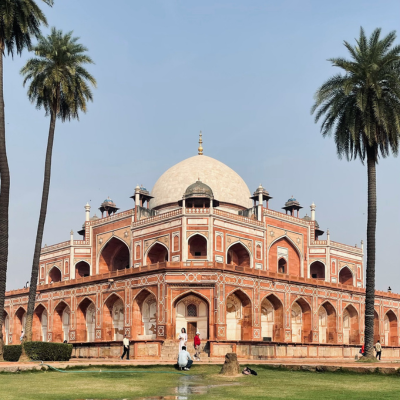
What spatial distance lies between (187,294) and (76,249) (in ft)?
66.0

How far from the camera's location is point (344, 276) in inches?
2426

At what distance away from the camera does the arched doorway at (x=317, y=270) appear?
59.3 metres

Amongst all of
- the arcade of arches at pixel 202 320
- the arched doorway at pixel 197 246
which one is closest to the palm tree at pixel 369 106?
the arcade of arches at pixel 202 320

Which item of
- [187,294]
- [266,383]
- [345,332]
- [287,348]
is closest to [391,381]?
[266,383]

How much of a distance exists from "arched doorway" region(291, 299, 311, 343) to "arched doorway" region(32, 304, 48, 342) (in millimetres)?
21512

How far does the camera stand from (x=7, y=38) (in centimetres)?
2631

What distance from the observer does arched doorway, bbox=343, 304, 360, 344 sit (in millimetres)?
51344

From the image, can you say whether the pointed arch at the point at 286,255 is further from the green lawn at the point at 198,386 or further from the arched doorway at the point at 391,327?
the green lawn at the point at 198,386

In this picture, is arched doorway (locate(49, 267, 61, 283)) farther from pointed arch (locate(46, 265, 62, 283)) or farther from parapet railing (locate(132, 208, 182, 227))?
parapet railing (locate(132, 208, 182, 227))

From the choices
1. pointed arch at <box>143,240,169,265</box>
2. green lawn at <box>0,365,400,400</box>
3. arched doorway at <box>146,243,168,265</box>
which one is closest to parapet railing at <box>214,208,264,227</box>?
pointed arch at <box>143,240,169,265</box>

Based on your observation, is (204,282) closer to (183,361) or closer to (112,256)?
(112,256)

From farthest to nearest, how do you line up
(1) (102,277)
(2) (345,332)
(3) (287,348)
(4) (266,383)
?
1. (2) (345,332)
2. (1) (102,277)
3. (3) (287,348)
4. (4) (266,383)

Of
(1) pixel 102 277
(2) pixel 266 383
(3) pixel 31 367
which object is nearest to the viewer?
(2) pixel 266 383

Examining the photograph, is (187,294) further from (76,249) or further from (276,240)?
(76,249)
